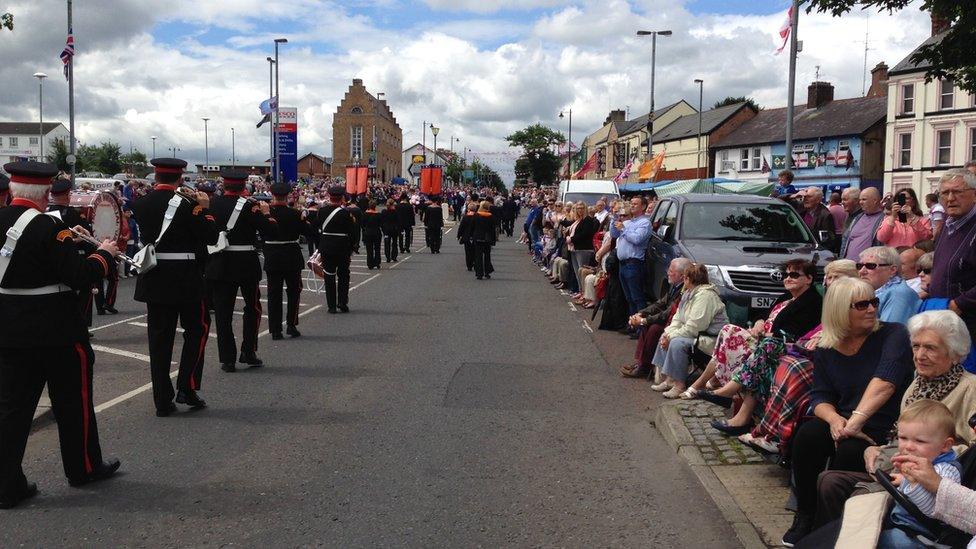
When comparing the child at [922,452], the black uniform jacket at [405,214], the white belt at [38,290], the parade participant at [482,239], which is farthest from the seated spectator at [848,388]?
the black uniform jacket at [405,214]

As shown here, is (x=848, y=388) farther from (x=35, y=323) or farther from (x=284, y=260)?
(x=284, y=260)

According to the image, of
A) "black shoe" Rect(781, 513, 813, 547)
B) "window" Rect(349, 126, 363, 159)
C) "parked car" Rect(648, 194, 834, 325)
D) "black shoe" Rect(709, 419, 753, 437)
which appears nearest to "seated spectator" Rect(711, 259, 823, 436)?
"black shoe" Rect(709, 419, 753, 437)

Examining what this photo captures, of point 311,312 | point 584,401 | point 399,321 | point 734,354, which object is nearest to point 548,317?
point 399,321

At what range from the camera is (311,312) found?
1533cm

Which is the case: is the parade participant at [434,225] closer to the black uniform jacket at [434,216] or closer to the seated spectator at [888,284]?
the black uniform jacket at [434,216]

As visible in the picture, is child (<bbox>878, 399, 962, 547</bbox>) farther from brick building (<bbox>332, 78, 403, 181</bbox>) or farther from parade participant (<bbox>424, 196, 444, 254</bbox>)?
brick building (<bbox>332, 78, 403, 181</bbox>)

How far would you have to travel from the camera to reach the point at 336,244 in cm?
1491

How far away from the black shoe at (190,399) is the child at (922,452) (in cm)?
590

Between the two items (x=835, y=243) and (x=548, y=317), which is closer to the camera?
(x=835, y=243)

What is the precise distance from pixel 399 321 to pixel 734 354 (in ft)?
25.5

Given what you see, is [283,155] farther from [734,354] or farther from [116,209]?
[734,354]

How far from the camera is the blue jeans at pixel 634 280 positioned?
12906mm

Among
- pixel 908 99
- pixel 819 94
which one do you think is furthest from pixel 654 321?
pixel 819 94

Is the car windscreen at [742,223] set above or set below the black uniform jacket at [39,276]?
above
